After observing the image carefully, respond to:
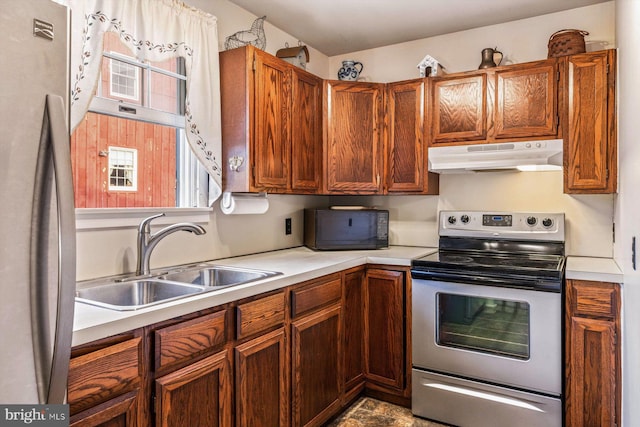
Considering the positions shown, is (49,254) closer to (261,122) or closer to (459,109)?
(261,122)

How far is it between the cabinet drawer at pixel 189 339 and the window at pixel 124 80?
1.19 metres

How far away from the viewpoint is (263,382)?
5.88 feet

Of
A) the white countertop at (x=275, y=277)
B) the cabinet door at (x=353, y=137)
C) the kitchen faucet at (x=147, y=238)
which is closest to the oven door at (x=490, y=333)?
the white countertop at (x=275, y=277)

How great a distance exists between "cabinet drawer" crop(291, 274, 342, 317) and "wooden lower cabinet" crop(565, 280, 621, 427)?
1.18 metres

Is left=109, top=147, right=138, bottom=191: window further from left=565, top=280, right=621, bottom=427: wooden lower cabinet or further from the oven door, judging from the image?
left=565, top=280, right=621, bottom=427: wooden lower cabinet

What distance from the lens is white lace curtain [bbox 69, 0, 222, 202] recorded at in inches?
66.4

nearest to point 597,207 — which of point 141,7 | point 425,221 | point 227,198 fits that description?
point 425,221

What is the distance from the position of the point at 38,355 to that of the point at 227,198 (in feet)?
4.94

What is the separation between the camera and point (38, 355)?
91 centimetres

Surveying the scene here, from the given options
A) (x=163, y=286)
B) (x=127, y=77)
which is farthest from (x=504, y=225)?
(x=127, y=77)

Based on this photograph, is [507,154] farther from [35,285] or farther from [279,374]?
[35,285]

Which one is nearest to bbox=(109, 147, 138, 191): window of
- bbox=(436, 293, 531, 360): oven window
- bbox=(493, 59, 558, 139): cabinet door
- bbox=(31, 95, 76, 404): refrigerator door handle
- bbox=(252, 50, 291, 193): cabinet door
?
bbox=(252, 50, 291, 193): cabinet door

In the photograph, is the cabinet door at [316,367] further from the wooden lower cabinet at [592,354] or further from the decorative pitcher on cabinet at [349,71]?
the decorative pitcher on cabinet at [349,71]

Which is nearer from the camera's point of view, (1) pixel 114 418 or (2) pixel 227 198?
(1) pixel 114 418
